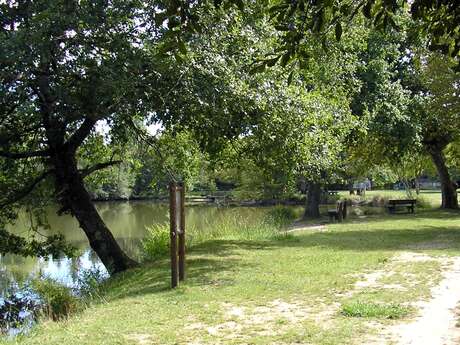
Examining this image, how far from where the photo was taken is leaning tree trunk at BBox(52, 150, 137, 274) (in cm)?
1337

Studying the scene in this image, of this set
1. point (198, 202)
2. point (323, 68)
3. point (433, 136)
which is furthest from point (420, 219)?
point (198, 202)

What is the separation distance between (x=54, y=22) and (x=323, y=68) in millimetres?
9697

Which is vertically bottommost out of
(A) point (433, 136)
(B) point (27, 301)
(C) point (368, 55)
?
(B) point (27, 301)

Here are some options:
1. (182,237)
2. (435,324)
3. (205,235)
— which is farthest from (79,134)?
(435,324)

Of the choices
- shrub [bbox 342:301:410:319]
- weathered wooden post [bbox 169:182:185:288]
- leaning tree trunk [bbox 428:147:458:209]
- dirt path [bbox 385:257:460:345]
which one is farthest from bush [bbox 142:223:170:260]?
leaning tree trunk [bbox 428:147:458:209]

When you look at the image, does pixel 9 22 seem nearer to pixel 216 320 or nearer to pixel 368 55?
pixel 216 320

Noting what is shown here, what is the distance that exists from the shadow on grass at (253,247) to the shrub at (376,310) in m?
2.74

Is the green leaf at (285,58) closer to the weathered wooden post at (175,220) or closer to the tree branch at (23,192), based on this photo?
the weathered wooden post at (175,220)

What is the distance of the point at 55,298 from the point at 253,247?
5.56 m

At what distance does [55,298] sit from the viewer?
10.7 meters

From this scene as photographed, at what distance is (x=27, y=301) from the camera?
1161 centimetres

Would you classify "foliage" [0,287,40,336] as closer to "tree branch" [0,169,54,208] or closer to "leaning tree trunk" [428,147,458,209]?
"tree branch" [0,169,54,208]

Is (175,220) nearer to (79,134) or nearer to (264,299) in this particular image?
(264,299)

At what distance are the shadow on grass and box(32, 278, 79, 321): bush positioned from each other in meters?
0.74
